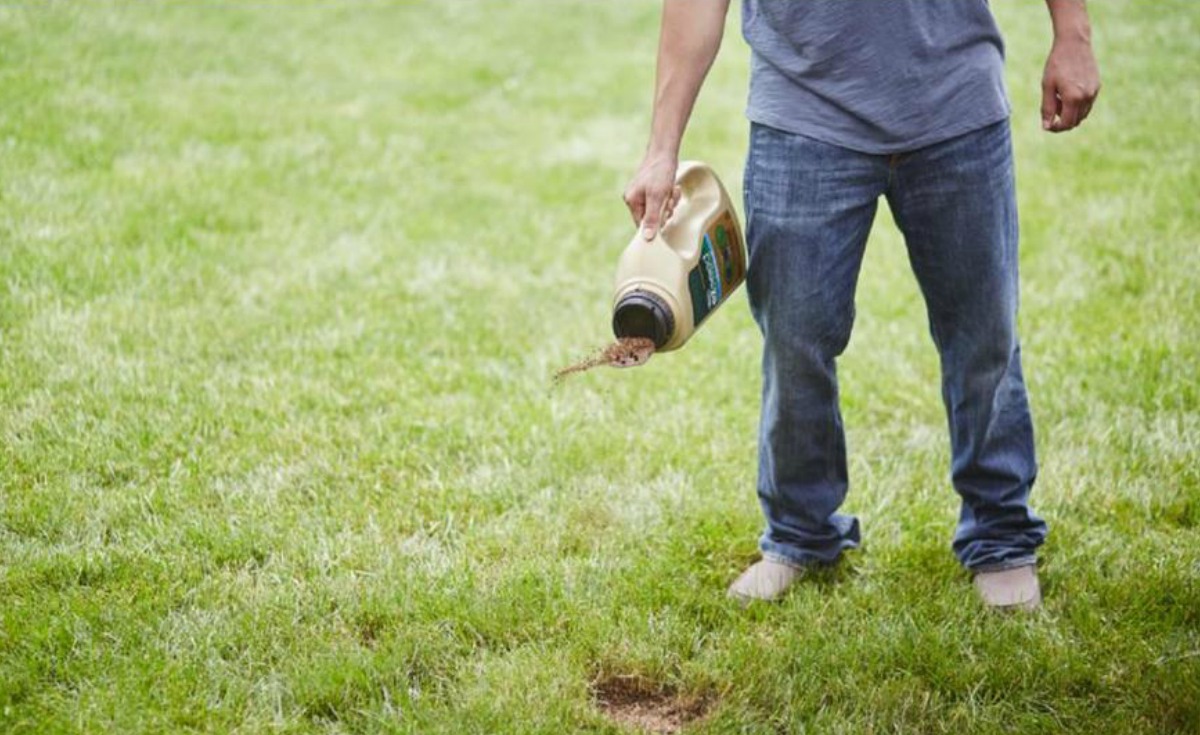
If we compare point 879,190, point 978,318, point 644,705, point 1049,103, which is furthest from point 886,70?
point 644,705

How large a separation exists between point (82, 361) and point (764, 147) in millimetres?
2780

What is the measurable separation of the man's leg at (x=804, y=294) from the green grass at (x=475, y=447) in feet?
1.07

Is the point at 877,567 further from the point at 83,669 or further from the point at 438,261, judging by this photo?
the point at 438,261

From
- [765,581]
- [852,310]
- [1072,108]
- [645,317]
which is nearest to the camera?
[645,317]

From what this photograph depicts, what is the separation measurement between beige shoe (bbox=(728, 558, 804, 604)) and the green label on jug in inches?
32.3

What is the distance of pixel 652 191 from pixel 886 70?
2.02 ft

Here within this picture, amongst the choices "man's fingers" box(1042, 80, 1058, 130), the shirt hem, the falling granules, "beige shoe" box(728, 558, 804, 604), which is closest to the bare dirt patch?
"beige shoe" box(728, 558, 804, 604)

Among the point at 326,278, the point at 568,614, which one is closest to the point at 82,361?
the point at 326,278

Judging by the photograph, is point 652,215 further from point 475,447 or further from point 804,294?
point 475,447

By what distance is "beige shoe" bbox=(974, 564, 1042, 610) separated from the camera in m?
3.32

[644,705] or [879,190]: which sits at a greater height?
[879,190]

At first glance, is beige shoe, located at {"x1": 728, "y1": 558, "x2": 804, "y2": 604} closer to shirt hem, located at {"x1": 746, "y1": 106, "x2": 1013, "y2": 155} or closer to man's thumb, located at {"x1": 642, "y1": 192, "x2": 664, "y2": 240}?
man's thumb, located at {"x1": 642, "y1": 192, "x2": 664, "y2": 240}

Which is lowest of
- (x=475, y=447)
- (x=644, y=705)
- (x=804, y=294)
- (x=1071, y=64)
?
(x=644, y=705)

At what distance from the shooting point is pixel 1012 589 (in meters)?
3.35
